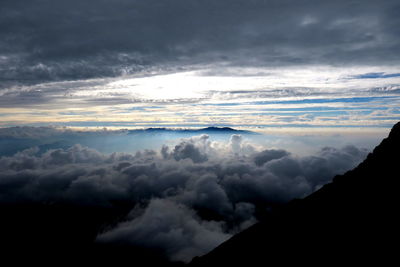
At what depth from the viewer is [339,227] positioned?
3794 inches

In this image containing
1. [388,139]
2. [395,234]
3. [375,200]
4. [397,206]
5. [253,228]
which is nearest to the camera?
[395,234]

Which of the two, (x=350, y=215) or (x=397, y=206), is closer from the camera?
(x=397, y=206)

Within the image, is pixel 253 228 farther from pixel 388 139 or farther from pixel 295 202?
pixel 388 139

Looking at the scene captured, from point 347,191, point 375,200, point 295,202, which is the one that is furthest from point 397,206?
point 295,202

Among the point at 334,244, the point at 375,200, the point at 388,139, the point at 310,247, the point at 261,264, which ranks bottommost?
the point at 261,264

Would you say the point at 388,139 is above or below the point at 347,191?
above

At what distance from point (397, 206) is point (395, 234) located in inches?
595

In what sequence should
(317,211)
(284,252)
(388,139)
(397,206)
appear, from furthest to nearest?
(317,211)
(388,139)
(284,252)
(397,206)

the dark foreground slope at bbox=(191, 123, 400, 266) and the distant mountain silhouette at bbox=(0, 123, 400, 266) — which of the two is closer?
the dark foreground slope at bbox=(191, 123, 400, 266)

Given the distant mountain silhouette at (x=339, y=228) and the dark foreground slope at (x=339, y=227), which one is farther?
the distant mountain silhouette at (x=339, y=228)

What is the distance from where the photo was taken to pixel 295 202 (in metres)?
169

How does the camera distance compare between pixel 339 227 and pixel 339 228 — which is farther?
pixel 339 227

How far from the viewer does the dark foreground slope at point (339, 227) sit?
76312 millimetres

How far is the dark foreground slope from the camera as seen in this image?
7631cm
